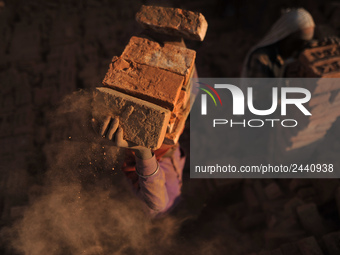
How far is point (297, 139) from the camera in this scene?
3064mm

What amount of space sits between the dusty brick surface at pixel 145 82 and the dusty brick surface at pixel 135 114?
6cm

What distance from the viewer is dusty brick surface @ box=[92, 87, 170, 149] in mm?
1692

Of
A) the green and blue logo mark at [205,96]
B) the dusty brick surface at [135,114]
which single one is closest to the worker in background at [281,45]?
the green and blue logo mark at [205,96]

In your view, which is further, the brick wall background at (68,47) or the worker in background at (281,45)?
the brick wall background at (68,47)

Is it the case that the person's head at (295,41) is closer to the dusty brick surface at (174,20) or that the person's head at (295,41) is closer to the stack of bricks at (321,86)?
the stack of bricks at (321,86)

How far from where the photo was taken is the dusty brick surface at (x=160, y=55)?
189 cm

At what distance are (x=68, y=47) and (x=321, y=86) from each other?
14.6 feet

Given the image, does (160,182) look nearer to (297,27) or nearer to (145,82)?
(145,82)

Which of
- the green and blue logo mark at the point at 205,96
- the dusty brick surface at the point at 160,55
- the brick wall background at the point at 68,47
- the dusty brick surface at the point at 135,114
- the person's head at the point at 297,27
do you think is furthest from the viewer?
the brick wall background at the point at 68,47

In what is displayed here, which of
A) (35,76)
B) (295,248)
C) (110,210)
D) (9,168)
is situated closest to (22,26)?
(35,76)

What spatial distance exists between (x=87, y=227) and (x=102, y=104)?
1712mm

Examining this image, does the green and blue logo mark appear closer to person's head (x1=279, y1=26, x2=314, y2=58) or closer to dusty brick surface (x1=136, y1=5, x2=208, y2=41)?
person's head (x1=279, y1=26, x2=314, y2=58)

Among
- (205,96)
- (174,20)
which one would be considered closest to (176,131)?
(174,20)

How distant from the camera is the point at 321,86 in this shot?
8.19 ft
